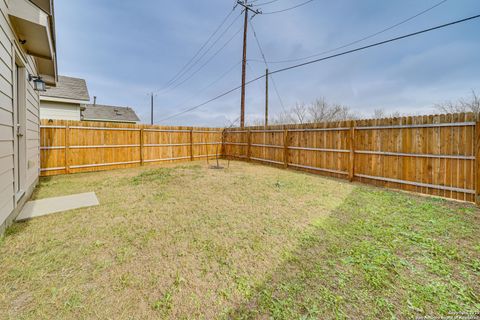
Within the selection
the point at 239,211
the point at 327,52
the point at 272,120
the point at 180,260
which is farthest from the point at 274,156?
the point at 272,120

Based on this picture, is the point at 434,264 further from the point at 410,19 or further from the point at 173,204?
the point at 410,19

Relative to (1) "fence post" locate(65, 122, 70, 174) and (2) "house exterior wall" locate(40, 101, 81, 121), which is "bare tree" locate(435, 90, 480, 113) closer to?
(1) "fence post" locate(65, 122, 70, 174)

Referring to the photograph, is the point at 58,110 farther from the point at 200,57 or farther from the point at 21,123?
the point at 200,57

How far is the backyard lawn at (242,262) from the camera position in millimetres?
1539

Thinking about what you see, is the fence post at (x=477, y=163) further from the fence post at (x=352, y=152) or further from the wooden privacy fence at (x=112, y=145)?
the wooden privacy fence at (x=112, y=145)

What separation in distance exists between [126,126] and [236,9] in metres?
8.59

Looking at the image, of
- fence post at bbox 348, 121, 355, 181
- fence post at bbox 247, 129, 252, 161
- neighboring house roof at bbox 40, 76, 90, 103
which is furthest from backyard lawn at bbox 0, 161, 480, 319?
neighboring house roof at bbox 40, 76, 90, 103

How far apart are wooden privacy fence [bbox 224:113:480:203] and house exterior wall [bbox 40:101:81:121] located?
11.9 metres

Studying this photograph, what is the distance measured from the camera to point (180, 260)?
6.97ft

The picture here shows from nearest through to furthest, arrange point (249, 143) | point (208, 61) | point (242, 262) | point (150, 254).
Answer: point (242, 262)
point (150, 254)
point (249, 143)
point (208, 61)

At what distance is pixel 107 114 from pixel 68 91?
8641mm

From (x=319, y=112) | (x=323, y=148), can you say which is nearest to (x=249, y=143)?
(x=323, y=148)

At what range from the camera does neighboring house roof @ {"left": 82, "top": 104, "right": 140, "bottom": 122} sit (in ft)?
58.9

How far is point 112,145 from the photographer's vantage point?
7961 mm
